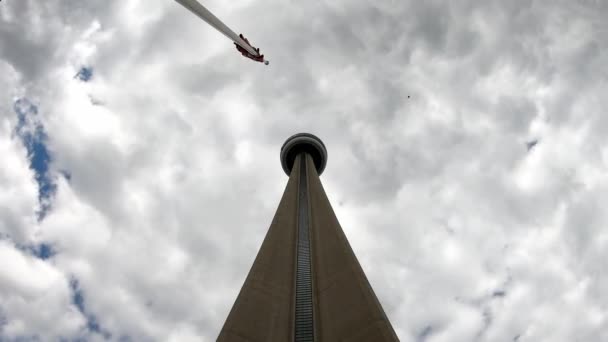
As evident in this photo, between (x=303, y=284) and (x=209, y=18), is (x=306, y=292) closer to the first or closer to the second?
(x=303, y=284)

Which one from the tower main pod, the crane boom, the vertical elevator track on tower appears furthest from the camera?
the vertical elevator track on tower

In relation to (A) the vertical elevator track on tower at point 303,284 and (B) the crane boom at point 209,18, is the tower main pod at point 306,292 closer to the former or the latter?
(A) the vertical elevator track on tower at point 303,284

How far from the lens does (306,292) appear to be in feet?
60.0

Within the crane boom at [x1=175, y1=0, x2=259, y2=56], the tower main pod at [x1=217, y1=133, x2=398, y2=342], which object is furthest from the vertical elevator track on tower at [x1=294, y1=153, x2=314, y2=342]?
the crane boom at [x1=175, y1=0, x2=259, y2=56]

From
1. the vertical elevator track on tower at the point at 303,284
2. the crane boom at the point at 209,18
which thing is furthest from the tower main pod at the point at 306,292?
the crane boom at the point at 209,18

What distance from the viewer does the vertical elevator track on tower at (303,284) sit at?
1574 cm

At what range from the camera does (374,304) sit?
1447 centimetres

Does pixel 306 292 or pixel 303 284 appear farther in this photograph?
pixel 303 284

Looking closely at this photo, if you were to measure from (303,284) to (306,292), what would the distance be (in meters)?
0.66

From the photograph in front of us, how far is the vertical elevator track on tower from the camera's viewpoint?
15742mm

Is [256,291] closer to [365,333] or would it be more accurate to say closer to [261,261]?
[261,261]

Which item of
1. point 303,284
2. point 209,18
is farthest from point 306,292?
point 209,18

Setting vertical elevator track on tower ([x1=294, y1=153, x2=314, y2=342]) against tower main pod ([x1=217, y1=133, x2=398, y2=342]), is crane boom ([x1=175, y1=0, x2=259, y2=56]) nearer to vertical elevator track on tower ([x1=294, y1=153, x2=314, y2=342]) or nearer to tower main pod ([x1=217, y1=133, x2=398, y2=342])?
tower main pod ([x1=217, y1=133, x2=398, y2=342])

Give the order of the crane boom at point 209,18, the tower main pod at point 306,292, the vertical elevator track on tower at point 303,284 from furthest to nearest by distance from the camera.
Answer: the vertical elevator track on tower at point 303,284 < the tower main pod at point 306,292 < the crane boom at point 209,18
